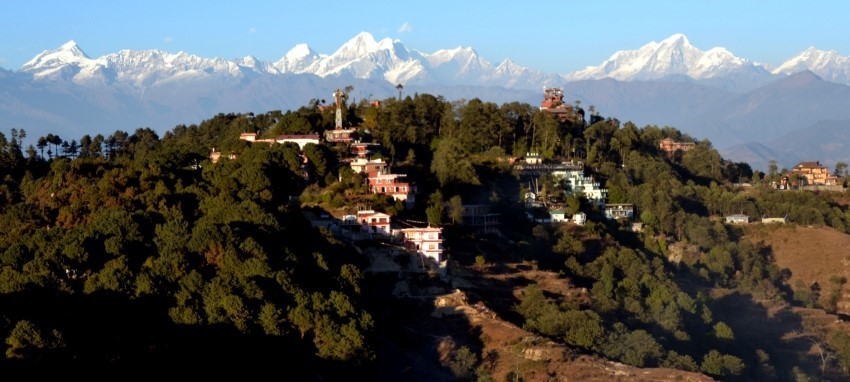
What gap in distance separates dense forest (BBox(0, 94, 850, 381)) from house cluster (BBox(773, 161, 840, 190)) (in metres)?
3.98

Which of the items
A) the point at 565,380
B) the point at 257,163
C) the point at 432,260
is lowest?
the point at 565,380

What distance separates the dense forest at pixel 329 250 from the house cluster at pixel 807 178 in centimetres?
398

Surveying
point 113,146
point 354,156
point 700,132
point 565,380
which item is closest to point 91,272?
point 565,380

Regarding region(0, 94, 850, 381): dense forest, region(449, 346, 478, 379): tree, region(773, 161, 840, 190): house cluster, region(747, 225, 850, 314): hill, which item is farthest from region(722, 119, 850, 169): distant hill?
region(449, 346, 478, 379): tree

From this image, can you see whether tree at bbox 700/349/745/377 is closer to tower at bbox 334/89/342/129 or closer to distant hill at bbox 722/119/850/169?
tower at bbox 334/89/342/129

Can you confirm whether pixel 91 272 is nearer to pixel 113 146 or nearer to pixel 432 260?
pixel 432 260

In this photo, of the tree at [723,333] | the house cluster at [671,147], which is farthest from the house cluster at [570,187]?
the house cluster at [671,147]

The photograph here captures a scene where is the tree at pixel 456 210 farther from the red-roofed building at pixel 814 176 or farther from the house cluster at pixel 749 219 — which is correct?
the red-roofed building at pixel 814 176

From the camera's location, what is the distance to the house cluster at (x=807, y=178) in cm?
6191

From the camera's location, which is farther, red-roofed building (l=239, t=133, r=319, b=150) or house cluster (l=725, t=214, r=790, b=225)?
house cluster (l=725, t=214, r=790, b=225)

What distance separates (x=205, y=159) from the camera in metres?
46.7

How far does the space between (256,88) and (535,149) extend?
113 m

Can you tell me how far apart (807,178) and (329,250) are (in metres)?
37.6

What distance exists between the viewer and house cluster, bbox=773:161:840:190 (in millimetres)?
61906
